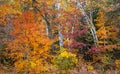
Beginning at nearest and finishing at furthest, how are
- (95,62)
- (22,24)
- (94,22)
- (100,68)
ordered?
(22,24) < (100,68) < (95,62) < (94,22)

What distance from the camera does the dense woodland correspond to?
20.0 metres

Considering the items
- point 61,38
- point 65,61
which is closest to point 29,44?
point 65,61

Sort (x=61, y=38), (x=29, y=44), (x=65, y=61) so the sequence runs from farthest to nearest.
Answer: (x=61, y=38), (x=29, y=44), (x=65, y=61)

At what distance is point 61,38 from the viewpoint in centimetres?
2489

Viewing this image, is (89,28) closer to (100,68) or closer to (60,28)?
(60,28)

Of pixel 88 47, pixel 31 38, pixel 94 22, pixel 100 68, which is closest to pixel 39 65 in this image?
pixel 31 38

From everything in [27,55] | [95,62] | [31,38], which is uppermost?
[31,38]

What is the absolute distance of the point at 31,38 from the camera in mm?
19969

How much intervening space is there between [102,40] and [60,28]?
4039mm

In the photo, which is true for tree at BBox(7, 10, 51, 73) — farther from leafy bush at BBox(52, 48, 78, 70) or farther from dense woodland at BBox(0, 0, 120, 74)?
leafy bush at BBox(52, 48, 78, 70)

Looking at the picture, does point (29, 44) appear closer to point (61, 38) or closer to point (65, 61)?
point (65, 61)

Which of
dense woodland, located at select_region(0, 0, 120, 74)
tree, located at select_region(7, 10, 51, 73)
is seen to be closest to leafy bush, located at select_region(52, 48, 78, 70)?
dense woodland, located at select_region(0, 0, 120, 74)

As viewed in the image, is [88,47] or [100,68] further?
[88,47]

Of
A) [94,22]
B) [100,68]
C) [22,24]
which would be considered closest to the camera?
[22,24]
